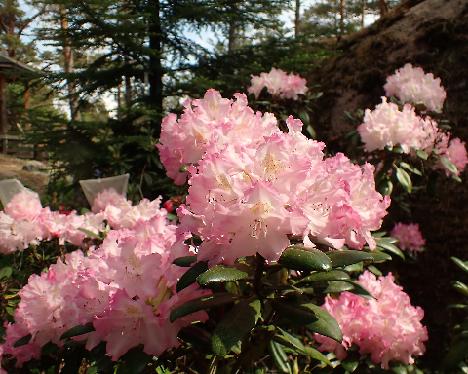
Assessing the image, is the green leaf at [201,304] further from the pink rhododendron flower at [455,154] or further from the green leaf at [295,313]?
the pink rhododendron flower at [455,154]

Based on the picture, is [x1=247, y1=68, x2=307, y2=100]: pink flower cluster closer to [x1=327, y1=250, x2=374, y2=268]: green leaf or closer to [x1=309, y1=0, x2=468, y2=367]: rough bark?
[x1=309, y1=0, x2=468, y2=367]: rough bark

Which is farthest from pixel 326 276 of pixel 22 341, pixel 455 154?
pixel 455 154

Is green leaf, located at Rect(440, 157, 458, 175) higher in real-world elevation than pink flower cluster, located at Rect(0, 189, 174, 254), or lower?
higher

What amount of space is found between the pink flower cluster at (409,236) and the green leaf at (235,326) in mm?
2372

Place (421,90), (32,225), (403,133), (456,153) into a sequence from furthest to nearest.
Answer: (421,90) → (456,153) → (403,133) → (32,225)

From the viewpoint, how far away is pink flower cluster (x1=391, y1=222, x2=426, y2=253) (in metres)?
2.89

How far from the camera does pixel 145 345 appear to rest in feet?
2.47

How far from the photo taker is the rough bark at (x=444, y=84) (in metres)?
2.96

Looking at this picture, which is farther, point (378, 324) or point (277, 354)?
point (378, 324)

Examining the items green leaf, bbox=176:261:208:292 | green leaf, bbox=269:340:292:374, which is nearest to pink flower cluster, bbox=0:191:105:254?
green leaf, bbox=269:340:292:374

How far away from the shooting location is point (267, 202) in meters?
0.63

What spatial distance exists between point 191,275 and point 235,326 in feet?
0.36

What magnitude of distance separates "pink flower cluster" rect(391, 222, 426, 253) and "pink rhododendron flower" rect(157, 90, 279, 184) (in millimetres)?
2021

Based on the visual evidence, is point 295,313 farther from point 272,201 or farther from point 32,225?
point 32,225
